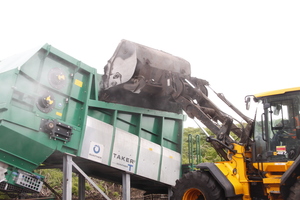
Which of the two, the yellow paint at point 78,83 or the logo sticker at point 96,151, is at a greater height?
the yellow paint at point 78,83

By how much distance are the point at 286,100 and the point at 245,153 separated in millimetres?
1200

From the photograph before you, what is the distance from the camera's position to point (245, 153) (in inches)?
233

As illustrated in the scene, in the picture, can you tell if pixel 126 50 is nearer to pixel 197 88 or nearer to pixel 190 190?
pixel 197 88

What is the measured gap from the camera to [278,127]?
5398 millimetres

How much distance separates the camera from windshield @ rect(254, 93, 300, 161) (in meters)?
5.21

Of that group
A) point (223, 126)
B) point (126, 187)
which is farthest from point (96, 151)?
point (223, 126)

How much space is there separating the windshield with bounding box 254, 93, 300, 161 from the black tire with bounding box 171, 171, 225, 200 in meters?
0.92

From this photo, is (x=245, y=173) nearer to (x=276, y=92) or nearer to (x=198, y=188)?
(x=198, y=188)

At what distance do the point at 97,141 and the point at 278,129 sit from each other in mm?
3434

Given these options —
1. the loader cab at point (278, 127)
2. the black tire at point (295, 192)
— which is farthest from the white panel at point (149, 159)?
the black tire at point (295, 192)

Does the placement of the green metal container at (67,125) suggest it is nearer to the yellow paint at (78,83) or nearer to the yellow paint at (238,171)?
the yellow paint at (78,83)

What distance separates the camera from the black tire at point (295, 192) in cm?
470

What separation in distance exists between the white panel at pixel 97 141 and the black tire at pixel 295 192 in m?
3.57

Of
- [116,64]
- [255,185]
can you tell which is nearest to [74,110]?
[116,64]
